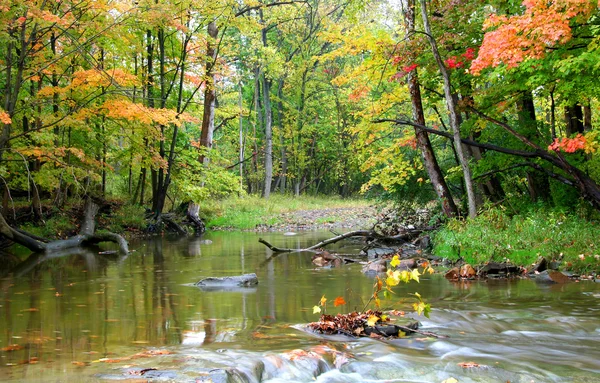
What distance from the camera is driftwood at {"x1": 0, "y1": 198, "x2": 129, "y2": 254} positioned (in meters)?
14.8

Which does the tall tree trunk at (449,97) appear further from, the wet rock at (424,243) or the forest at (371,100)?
the wet rock at (424,243)

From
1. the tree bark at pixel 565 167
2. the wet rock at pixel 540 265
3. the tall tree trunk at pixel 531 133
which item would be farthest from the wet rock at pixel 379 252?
the wet rock at pixel 540 265

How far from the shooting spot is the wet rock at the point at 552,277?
959cm

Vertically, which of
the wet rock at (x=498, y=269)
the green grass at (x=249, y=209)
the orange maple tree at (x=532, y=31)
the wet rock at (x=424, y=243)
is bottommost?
the wet rock at (x=498, y=269)

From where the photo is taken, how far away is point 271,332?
6.28 meters

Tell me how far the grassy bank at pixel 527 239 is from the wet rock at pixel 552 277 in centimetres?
47

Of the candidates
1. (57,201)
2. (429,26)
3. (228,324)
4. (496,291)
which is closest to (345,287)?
(496,291)

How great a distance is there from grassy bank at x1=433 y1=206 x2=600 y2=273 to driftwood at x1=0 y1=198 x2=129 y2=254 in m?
9.71

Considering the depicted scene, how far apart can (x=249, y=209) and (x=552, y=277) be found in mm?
22414

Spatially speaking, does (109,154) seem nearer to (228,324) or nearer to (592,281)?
(228,324)

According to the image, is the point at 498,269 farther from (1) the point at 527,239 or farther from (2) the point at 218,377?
(2) the point at 218,377

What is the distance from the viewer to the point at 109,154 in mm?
20828

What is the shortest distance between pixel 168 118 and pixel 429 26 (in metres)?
9.71

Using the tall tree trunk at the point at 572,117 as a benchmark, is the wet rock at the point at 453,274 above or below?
below
